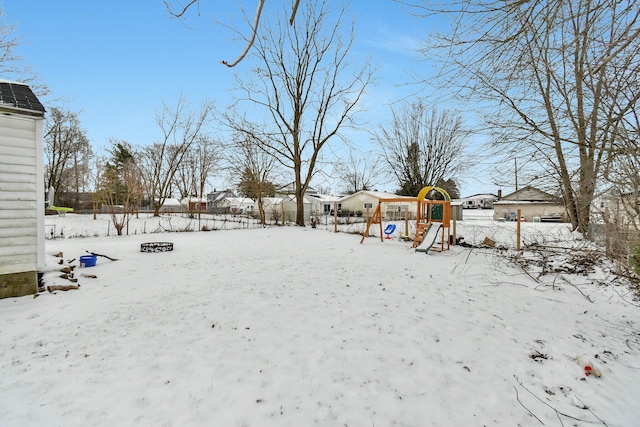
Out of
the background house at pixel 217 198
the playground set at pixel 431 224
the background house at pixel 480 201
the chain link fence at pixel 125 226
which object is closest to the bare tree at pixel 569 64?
the playground set at pixel 431 224

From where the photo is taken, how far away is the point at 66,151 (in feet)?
90.9

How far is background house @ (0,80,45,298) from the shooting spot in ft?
12.9

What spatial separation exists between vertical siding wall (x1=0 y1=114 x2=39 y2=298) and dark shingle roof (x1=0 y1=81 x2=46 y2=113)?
6.6 inches

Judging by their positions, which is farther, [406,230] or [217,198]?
[217,198]

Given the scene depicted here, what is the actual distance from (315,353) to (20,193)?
464cm

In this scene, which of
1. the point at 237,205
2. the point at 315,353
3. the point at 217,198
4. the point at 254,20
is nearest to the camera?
the point at 254,20

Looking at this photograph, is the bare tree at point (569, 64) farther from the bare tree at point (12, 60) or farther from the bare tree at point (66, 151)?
the bare tree at point (66, 151)

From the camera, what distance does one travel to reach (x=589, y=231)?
5246 millimetres

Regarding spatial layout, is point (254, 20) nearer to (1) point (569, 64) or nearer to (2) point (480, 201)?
(1) point (569, 64)

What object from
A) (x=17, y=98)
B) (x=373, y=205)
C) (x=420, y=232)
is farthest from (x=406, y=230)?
(x=373, y=205)

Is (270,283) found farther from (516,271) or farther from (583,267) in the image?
(583,267)

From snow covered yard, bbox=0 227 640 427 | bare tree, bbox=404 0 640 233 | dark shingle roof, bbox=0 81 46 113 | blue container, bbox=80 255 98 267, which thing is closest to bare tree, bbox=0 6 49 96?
dark shingle roof, bbox=0 81 46 113

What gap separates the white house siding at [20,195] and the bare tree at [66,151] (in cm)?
2577

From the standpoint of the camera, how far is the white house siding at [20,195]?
392 cm
